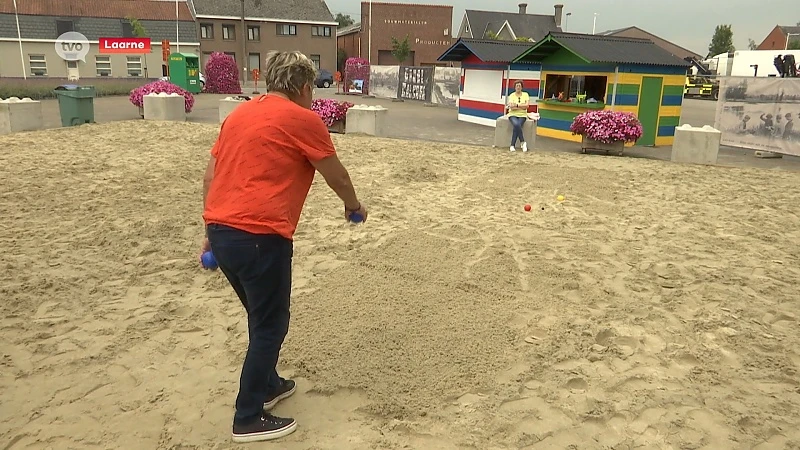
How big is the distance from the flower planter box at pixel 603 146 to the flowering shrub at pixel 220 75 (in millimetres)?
22862

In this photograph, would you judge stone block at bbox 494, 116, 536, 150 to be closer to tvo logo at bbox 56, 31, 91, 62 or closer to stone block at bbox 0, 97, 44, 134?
stone block at bbox 0, 97, 44, 134

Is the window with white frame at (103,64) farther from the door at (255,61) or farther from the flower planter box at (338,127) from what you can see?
the flower planter box at (338,127)

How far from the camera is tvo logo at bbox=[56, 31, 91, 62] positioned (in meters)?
39.1

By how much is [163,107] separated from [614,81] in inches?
441

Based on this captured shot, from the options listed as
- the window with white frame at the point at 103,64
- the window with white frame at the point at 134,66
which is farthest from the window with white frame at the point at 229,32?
the window with white frame at the point at 103,64

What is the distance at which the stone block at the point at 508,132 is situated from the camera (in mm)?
13477

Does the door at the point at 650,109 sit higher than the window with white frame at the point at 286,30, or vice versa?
the window with white frame at the point at 286,30

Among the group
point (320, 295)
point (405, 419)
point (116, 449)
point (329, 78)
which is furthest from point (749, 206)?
point (329, 78)

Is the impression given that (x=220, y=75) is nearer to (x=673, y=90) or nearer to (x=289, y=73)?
(x=673, y=90)

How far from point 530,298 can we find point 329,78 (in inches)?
1642

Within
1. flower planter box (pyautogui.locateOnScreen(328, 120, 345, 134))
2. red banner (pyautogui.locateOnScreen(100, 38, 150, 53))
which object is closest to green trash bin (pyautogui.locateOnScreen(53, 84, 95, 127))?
flower planter box (pyautogui.locateOnScreen(328, 120, 345, 134))

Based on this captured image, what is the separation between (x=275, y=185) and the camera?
2721mm

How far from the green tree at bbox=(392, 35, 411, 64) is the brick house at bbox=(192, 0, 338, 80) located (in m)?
5.97

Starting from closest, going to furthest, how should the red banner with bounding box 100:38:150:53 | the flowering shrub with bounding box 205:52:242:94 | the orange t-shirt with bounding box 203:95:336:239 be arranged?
the orange t-shirt with bounding box 203:95:336:239 → the flowering shrub with bounding box 205:52:242:94 → the red banner with bounding box 100:38:150:53
